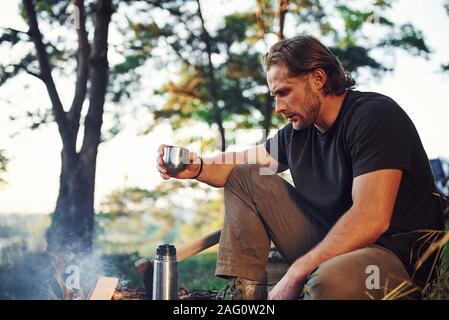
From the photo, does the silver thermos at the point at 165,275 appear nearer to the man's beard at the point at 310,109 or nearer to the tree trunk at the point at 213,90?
the man's beard at the point at 310,109

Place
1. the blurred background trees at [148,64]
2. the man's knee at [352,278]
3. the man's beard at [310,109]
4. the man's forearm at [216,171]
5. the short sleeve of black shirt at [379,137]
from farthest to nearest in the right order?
the blurred background trees at [148,64] < the man's forearm at [216,171] < the man's beard at [310,109] < the short sleeve of black shirt at [379,137] < the man's knee at [352,278]

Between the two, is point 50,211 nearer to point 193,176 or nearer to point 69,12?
point 69,12

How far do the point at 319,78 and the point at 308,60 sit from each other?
0.08 meters

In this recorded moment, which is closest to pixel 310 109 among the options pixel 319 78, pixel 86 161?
pixel 319 78

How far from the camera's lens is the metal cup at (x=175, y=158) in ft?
6.59

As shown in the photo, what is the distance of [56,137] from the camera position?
5.29 meters

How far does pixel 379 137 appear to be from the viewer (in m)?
1.63

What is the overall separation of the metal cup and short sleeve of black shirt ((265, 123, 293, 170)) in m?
0.38

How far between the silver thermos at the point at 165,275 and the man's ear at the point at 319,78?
2.58 feet

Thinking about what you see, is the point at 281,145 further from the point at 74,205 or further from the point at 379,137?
the point at 74,205

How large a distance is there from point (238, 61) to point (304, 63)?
5.63 meters

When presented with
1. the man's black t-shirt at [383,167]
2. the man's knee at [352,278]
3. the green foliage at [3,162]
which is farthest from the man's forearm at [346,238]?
the green foliage at [3,162]

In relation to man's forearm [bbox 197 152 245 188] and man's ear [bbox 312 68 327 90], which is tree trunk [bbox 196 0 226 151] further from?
man's ear [bbox 312 68 327 90]

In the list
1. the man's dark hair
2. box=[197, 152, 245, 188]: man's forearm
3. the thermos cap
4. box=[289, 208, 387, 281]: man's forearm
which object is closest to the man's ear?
the man's dark hair
